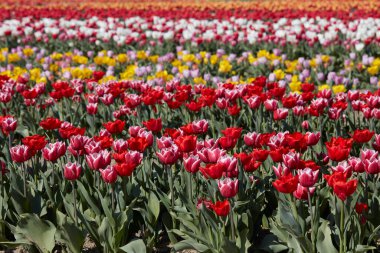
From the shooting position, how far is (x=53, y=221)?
3.75 metres

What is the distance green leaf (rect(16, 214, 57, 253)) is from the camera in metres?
3.42

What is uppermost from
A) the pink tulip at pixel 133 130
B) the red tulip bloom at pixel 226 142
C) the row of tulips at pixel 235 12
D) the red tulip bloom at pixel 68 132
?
the red tulip bloom at pixel 226 142

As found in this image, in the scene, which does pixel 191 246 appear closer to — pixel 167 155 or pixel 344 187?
pixel 167 155

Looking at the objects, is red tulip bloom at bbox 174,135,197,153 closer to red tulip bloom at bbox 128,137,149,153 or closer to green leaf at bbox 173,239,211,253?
red tulip bloom at bbox 128,137,149,153

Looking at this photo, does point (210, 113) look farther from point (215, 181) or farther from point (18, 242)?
point (18, 242)

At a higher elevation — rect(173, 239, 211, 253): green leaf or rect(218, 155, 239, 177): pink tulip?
rect(218, 155, 239, 177): pink tulip

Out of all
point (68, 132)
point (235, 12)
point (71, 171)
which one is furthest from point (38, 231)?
point (235, 12)

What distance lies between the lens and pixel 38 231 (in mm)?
3451

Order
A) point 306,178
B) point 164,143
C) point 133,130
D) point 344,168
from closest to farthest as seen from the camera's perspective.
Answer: point 306,178 → point 344,168 → point 164,143 → point 133,130

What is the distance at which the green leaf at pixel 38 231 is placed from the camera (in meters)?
3.42

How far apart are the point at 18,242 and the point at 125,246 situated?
72 cm

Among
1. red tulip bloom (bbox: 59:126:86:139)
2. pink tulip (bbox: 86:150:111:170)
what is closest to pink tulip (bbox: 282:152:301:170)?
pink tulip (bbox: 86:150:111:170)

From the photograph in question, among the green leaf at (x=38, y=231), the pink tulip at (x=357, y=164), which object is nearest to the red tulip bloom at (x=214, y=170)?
the pink tulip at (x=357, y=164)

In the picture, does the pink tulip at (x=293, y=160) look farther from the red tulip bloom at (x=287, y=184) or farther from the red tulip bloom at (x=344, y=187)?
the red tulip bloom at (x=344, y=187)
